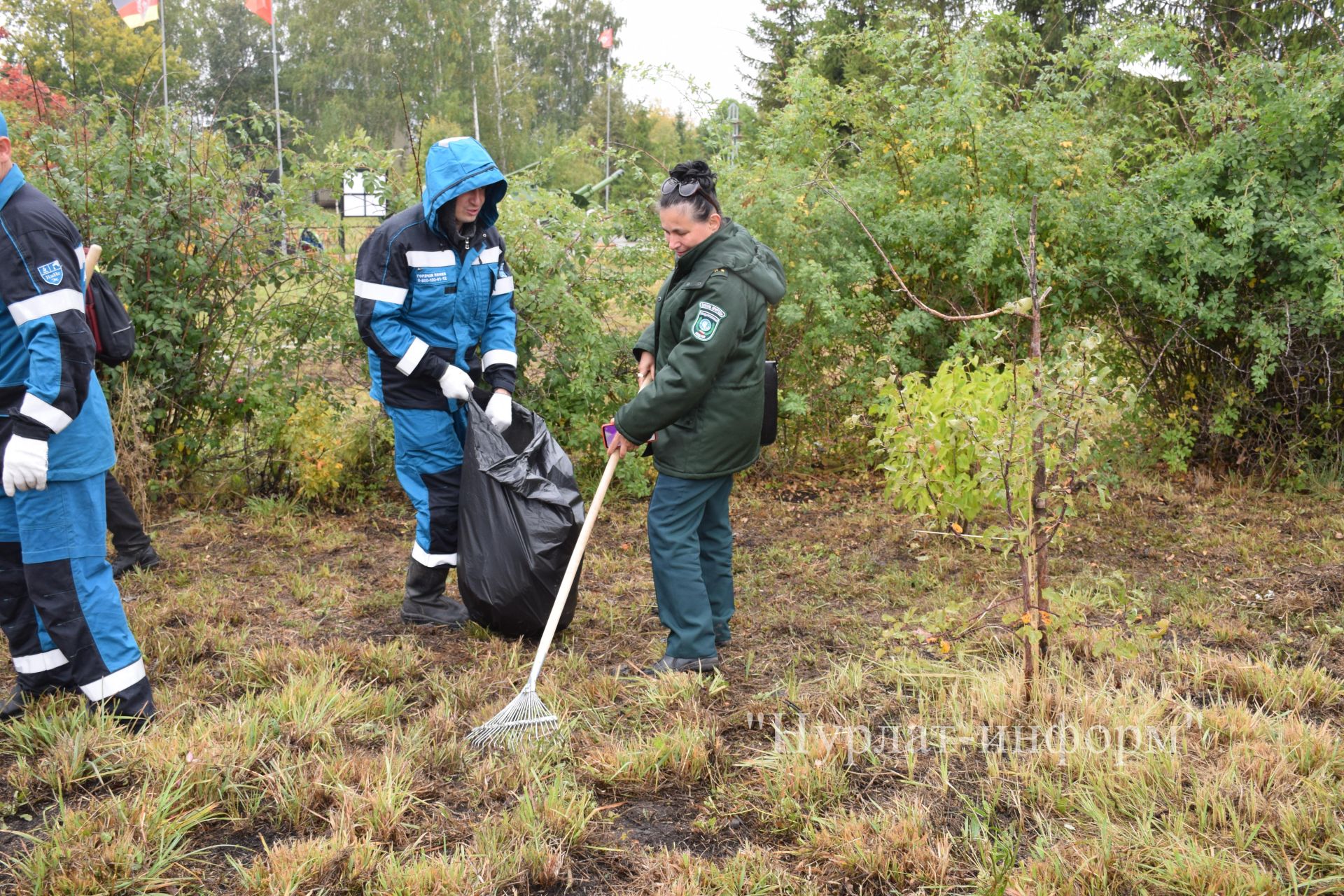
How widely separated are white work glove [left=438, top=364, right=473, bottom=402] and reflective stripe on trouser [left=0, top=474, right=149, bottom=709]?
118 cm

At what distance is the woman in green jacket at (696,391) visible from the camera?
10.7ft

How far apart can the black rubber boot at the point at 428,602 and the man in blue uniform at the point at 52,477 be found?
113 cm

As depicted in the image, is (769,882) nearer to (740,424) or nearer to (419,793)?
(419,793)

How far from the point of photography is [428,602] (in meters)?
4.07

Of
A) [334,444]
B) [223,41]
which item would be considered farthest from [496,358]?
[223,41]

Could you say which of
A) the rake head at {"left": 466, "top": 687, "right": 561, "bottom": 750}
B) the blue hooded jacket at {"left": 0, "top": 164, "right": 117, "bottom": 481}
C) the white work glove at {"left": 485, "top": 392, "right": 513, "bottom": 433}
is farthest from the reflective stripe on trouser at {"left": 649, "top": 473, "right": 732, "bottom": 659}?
the blue hooded jacket at {"left": 0, "top": 164, "right": 117, "bottom": 481}

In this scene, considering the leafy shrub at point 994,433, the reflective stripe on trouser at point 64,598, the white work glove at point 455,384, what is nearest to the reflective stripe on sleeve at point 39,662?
the reflective stripe on trouser at point 64,598

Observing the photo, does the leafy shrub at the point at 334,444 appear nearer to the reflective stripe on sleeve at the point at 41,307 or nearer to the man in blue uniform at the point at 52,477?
the man in blue uniform at the point at 52,477

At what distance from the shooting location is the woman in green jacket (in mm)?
3262

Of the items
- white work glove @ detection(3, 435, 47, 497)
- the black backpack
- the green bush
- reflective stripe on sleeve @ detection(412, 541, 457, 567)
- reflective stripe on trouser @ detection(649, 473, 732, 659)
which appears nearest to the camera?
white work glove @ detection(3, 435, 47, 497)

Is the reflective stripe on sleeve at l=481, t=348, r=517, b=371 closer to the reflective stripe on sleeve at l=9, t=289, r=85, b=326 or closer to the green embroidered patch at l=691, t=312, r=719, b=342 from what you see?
the green embroidered patch at l=691, t=312, r=719, b=342

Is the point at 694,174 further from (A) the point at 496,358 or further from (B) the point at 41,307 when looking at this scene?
(B) the point at 41,307

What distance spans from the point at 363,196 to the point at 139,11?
1756cm

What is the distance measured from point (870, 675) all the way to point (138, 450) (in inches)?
153
